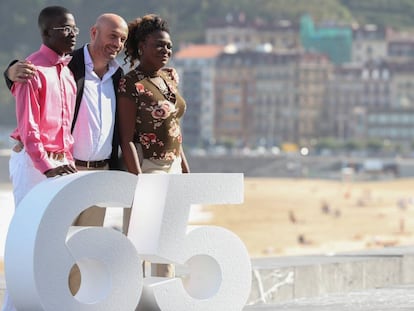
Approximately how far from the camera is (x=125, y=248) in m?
5.94

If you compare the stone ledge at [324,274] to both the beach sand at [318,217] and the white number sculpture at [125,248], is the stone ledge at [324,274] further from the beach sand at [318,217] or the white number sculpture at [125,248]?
the beach sand at [318,217]

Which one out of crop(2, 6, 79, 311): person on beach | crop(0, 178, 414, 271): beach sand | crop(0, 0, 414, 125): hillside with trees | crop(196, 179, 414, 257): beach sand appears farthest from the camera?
crop(0, 0, 414, 125): hillside with trees

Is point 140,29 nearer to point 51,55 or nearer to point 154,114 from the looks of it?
point 154,114

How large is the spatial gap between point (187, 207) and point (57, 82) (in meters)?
0.71

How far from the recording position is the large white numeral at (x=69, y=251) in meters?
Result: 5.57

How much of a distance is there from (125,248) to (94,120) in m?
0.57

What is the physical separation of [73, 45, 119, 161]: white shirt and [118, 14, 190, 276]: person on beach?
60 mm

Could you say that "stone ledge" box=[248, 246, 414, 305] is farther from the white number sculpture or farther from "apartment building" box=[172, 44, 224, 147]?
"apartment building" box=[172, 44, 224, 147]

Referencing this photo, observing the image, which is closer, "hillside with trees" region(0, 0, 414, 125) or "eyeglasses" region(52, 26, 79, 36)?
"eyeglasses" region(52, 26, 79, 36)

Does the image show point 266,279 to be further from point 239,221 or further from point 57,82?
point 239,221

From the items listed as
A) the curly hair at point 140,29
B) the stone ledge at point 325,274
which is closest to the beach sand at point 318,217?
the stone ledge at point 325,274

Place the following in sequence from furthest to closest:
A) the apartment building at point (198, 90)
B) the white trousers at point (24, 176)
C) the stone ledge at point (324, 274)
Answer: the apartment building at point (198, 90), the stone ledge at point (324, 274), the white trousers at point (24, 176)

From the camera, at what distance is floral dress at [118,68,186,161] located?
6312 mm

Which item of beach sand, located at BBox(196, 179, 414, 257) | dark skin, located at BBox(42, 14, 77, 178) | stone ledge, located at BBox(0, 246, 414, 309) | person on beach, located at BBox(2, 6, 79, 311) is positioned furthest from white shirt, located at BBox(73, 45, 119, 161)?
beach sand, located at BBox(196, 179, 414, 257)
